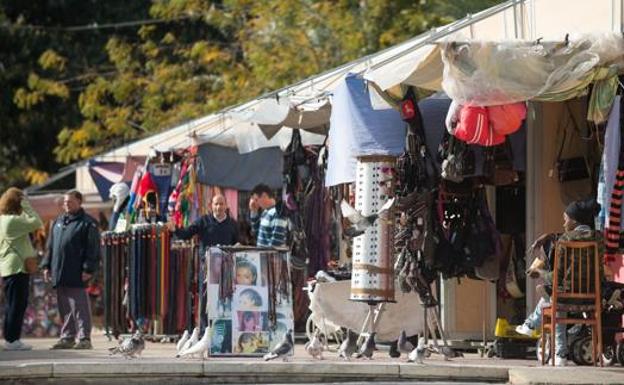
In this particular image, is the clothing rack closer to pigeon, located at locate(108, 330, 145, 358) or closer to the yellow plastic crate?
pigeon, located at locate(108, 330, 145, 358)

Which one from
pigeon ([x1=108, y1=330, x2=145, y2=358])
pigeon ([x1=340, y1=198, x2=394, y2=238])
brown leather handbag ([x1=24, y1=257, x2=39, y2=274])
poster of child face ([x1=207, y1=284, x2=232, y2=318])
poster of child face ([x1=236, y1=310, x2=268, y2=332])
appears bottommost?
pigeon ([x1=108, y1=330, x2=145, y2=358])

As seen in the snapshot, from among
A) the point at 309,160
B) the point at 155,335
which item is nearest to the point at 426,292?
the point at 309,160

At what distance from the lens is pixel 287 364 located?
1541cm

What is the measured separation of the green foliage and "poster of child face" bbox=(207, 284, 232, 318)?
51.5ft

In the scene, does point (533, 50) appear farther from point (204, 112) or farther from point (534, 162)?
point (204, 112)

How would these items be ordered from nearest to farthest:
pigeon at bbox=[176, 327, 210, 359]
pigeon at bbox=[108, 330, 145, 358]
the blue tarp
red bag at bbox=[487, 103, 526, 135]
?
red bag at bbox=[487, 103, 526, 135], pigeon at bbox=[176, 327, 210, 359], pigeon at bbox=[108, 330, 145, 358], the blue tarp

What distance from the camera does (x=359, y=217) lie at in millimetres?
16125

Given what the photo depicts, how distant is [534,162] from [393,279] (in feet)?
6.44

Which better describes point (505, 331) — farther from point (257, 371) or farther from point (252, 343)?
point (257, 371)

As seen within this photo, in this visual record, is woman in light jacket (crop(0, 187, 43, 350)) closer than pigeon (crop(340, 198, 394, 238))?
No

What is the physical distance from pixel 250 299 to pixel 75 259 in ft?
12.4

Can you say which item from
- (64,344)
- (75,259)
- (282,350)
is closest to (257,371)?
(282,350)

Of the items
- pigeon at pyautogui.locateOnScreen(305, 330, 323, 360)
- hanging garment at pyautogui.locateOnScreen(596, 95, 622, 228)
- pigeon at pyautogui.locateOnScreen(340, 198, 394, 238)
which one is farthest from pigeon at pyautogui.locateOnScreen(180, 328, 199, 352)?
hanging garment at pyautogui.locateOnScreen(596, 95, 622, 228)

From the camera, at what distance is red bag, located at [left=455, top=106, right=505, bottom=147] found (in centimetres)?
1562
